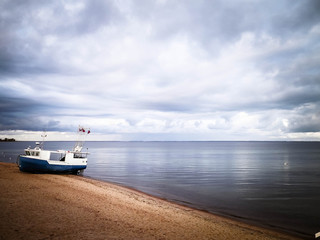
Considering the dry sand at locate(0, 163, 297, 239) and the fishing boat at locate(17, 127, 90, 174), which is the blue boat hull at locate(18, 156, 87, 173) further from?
the dry sand at locate(0, 163, 297, 239)

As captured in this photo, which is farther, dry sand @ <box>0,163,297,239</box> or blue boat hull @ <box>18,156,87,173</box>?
blue boat hull @ <box>18,156,87,173</box>

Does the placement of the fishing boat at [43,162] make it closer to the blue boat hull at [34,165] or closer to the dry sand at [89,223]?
the blue boat hull at [34,165]

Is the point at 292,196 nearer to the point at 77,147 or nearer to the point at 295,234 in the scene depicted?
the point at 295,234

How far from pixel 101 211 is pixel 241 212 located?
1488 centimetres

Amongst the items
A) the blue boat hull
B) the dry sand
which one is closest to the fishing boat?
the blue boat hull

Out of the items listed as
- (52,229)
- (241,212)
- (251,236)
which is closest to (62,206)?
(52,229)

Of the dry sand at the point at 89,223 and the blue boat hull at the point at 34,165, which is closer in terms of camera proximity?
the dry sand at the point at 89,223

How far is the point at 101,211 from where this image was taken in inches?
612

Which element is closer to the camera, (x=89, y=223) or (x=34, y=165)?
(x=89, y=223)

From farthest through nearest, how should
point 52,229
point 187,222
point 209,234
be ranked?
point 187,222 → point 209,234 → point 52,229

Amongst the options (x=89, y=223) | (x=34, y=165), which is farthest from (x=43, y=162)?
(x=89, y=223)

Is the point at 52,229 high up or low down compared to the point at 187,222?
up

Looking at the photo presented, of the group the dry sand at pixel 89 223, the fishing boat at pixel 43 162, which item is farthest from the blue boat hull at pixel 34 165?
the dry sand at pixel 89 223

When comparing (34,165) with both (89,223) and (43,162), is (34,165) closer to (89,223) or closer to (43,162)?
(43,162)
